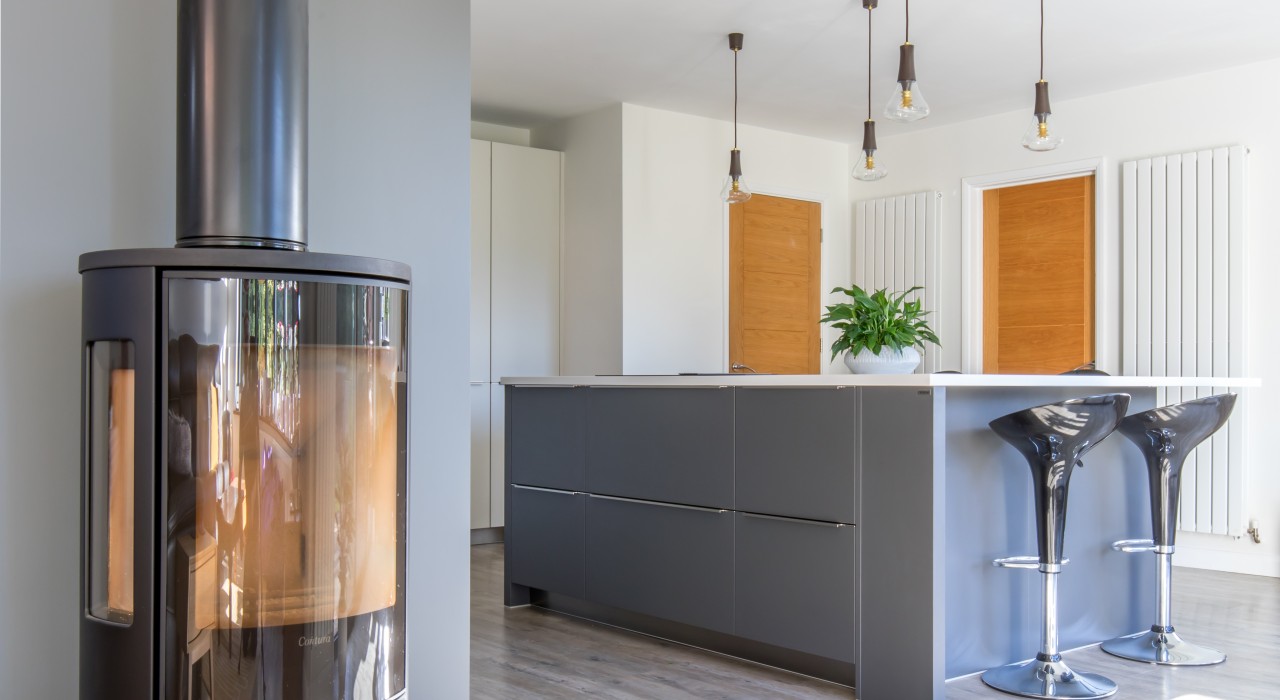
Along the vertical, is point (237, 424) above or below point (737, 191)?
below

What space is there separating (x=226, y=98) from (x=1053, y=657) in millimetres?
2632

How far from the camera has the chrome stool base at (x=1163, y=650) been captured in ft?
11.2

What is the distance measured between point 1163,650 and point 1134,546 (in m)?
0.34

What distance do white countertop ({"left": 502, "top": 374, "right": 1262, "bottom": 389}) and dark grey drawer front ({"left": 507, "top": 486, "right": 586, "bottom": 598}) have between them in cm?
46

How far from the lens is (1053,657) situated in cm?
306

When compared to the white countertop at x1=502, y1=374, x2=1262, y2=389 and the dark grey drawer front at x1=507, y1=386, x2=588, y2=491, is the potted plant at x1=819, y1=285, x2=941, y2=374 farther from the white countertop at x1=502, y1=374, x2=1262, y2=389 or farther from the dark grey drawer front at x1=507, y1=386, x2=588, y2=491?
the dark grey drawer front at x1=507, y1=386, x2=588, y2=491

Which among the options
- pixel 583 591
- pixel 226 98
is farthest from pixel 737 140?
pixel 226 98

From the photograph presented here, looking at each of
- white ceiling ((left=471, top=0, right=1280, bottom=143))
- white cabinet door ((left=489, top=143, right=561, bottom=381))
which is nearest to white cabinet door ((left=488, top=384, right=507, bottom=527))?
white cabinet door ((left=489, top=143, right=561, bottom=381))

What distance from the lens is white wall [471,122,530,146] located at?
6.64m

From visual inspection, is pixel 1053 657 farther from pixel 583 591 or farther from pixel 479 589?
pixel 479 589

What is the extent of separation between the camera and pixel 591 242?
6.38 metres

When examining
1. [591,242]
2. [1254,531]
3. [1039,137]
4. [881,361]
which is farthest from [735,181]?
[1254,531]

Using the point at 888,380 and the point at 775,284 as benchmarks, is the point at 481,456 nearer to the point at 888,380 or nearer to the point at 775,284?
the point at 775,284

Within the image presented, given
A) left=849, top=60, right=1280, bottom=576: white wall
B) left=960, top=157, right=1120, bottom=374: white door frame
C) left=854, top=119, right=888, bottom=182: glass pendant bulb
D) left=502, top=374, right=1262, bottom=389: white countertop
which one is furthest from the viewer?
left=960, top=157, right=1120, bottom=374: white door frame
